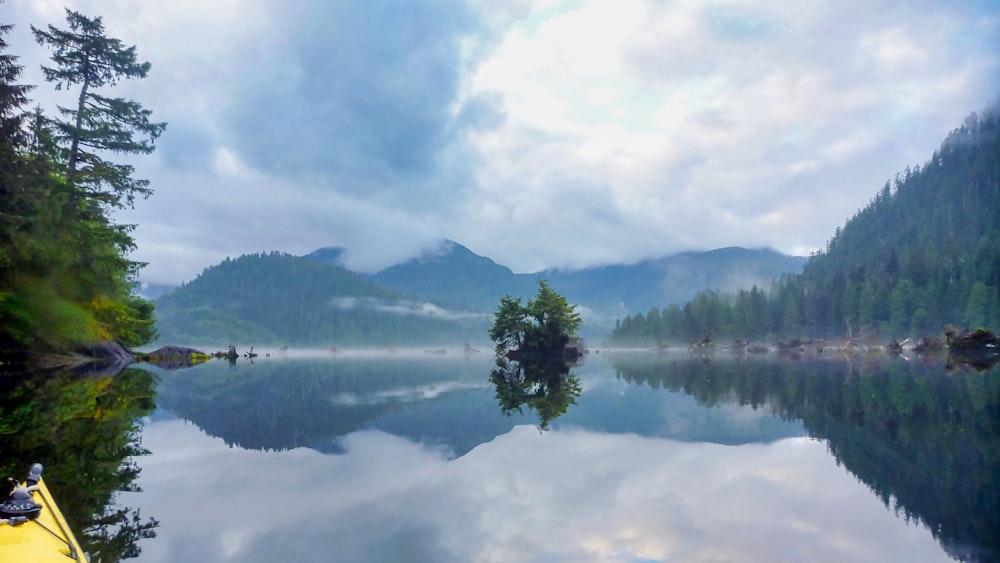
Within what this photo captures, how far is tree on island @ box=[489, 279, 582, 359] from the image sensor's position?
66.5 m

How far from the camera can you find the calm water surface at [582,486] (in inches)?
296

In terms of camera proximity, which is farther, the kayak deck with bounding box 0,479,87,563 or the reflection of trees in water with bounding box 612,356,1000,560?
the reflection of trees in water with bounding box 612,356,1000,560

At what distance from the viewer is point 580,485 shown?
1062cm

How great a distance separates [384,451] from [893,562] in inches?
397

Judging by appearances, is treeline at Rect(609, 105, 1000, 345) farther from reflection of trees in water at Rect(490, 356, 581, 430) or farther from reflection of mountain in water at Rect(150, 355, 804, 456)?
reflection of mountain in water at Rect(150, 355, 804, 456)

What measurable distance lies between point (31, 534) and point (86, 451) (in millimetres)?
9036

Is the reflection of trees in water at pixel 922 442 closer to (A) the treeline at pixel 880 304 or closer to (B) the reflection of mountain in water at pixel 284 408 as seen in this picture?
(B) the reflection of mountain in water at pixel 284 408

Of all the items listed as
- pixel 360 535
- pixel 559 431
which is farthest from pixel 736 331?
pixel 360 535

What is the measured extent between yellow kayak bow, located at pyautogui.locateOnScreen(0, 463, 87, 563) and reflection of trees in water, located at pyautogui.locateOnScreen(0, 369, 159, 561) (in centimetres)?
157

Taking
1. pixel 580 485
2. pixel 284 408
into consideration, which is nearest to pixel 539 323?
pixel 284 408

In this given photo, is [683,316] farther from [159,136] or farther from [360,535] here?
[360,535]

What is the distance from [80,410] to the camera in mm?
19172

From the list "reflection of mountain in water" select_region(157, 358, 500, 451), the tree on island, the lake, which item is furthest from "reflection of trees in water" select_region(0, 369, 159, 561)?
the tree on island

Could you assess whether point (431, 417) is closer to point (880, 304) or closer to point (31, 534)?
point (31, 534)
